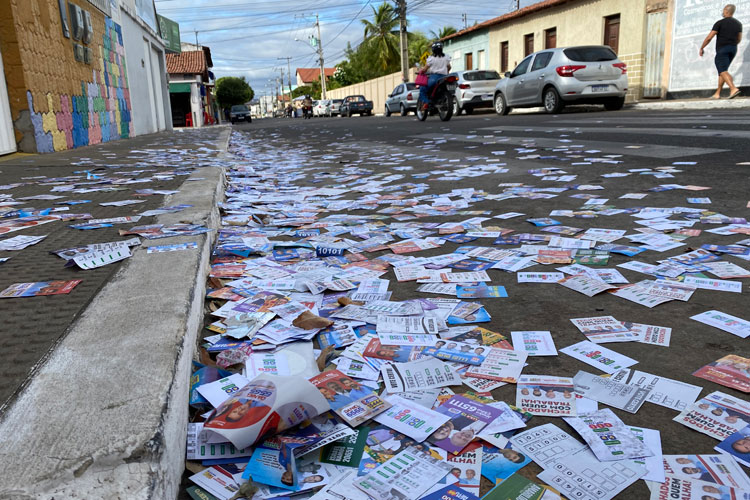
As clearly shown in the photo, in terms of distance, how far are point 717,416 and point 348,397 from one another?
891 mm

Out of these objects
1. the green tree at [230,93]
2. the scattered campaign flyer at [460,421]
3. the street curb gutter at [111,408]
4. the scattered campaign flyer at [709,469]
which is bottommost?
the scattered campaign flyer at [709,469]

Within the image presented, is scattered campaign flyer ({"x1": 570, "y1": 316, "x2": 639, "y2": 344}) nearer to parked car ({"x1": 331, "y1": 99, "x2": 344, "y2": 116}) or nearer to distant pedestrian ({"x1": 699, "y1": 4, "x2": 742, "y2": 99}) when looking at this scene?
distant pedestrian ({"x1": 699, "y1": 4, "x2": 742, "y2": 99})

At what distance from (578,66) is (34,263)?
12.2 m

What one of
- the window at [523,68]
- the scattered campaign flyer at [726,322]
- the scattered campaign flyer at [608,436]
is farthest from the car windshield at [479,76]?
the scattered campaign flyer at [608,436]

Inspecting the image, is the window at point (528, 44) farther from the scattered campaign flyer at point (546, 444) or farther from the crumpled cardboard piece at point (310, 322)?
the scattered campaign flyer at point (546, 444)

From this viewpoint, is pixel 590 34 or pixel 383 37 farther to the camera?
pixel 383 37

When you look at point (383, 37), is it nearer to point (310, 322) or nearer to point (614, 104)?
point (614, 104)

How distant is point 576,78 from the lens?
A: 40.3 feet

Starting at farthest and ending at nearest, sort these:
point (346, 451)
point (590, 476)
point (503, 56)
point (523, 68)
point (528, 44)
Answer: point (503, 56) < point (528, 44) < point (523, 68) < point (346, 451) < point (590, 476)

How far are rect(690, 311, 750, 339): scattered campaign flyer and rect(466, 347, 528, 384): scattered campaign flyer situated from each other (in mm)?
650

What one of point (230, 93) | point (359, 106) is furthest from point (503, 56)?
point (230, 93)

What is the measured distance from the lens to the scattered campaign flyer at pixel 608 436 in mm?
1221

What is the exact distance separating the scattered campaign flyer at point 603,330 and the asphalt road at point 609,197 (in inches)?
1.3

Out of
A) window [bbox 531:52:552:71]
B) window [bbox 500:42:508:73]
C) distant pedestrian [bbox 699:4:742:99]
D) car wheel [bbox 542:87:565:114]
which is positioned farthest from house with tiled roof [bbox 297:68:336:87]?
distant pedestrian [bbox 699:4:742:99]
